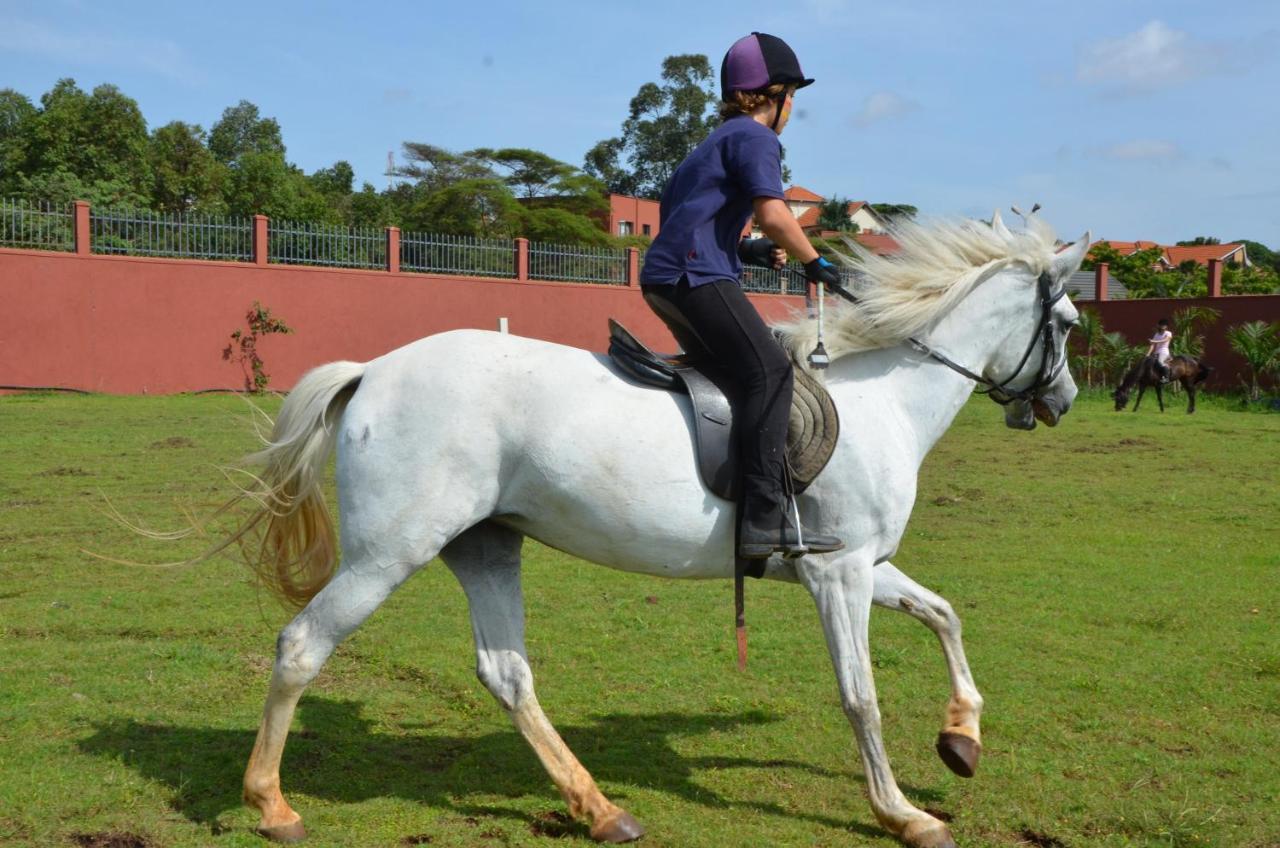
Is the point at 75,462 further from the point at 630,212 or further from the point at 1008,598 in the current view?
the point at 630,212

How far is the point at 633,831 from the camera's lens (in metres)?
4.05

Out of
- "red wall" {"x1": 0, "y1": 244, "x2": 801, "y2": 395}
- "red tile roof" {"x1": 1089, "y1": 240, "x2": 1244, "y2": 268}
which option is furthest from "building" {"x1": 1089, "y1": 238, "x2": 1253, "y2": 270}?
"red wall" {"x1": 0, "y1": 244, "x2": 801, "y2": 395}

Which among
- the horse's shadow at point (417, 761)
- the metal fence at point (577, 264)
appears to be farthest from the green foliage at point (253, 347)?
the horse's shadow at point (417, 761)

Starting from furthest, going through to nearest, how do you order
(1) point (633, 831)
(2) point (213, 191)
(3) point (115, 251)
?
(2) point (213, 191) → (3) point (115, 251) → (1) point (633, 831)

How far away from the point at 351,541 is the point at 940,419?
2.28 metres

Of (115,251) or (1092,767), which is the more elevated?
(115,251)

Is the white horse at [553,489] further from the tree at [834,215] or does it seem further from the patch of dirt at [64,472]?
the tree at [834,215]

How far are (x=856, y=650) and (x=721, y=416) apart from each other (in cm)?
96

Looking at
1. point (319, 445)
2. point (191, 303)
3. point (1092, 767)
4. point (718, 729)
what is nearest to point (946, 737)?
point (1092, 767)

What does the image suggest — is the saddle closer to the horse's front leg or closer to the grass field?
the horse's front leg

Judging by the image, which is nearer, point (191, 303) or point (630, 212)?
point (191, 303)

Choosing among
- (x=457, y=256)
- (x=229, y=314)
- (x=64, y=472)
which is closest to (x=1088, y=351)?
(x=457, y=256)

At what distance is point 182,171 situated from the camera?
55.0m

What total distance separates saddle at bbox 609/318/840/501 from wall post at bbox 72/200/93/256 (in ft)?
67.8
